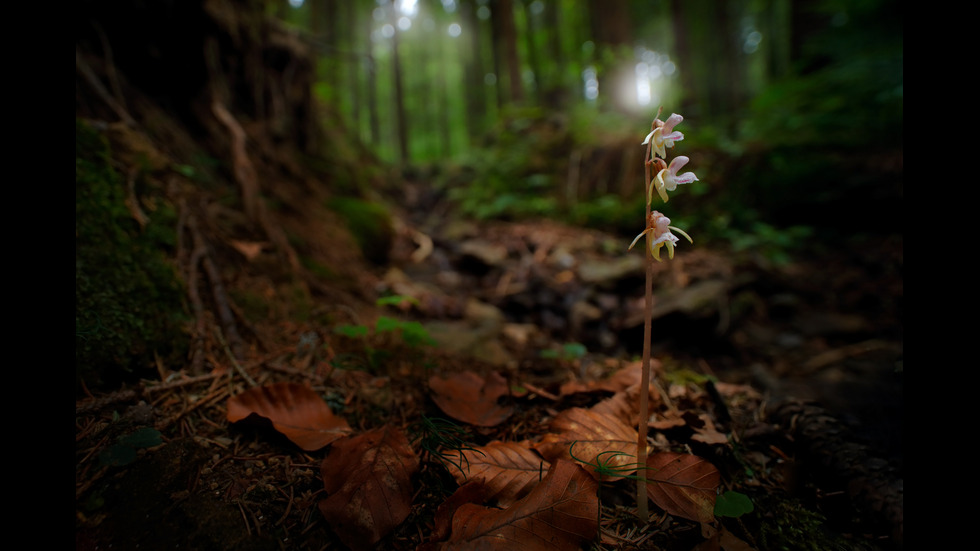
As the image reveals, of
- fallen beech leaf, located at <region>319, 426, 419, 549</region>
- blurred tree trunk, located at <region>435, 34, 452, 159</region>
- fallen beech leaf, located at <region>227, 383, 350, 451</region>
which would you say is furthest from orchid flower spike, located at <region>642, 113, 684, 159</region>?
blurred tree trunk, located at <region>435, 34, 452, 159</region>

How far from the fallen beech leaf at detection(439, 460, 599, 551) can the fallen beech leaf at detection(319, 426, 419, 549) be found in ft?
0.66

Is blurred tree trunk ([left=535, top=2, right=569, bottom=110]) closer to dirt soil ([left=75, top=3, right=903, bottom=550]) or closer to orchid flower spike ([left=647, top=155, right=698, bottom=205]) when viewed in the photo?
dirt soil ([left=75, top=3, right=903, bottom=550])

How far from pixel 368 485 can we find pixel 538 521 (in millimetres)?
502

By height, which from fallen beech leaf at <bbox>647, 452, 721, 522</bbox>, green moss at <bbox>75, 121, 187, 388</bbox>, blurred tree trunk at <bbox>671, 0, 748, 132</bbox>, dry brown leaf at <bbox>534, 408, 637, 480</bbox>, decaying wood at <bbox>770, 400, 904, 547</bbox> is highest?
blurred tree trunk at <bbox>671, 0, 748, 132</bbox>

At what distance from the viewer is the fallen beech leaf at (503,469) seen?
1.17 meters

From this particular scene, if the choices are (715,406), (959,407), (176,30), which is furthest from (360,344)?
(176,30)

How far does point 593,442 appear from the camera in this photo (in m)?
1.30

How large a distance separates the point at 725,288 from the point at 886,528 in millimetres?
3091

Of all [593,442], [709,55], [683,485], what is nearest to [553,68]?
[709,55]

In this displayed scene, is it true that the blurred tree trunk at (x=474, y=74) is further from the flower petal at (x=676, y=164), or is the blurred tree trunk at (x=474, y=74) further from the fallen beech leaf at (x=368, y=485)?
the fallen beech leaf at (x=368, y=485)

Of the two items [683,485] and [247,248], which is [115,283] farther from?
[683,485]

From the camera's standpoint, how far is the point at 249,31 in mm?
3826

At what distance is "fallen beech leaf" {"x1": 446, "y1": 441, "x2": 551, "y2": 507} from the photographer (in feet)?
3.83

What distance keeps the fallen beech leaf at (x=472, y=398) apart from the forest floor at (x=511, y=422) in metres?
0.03
